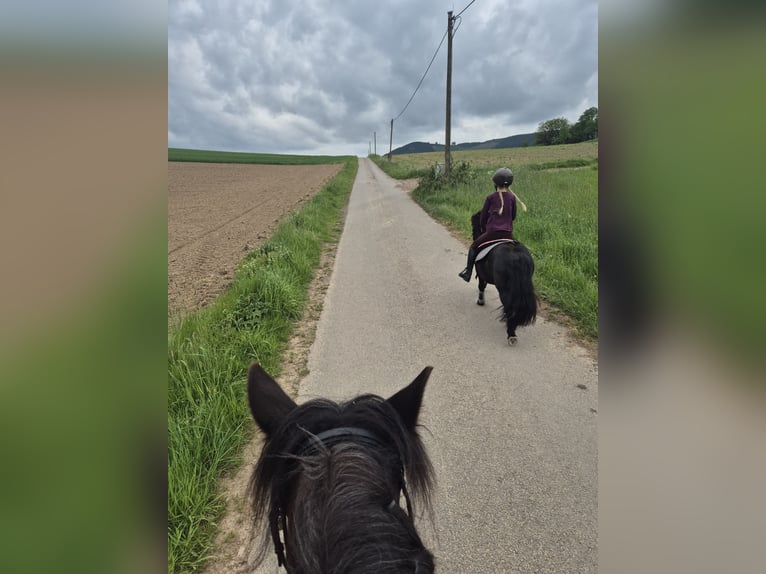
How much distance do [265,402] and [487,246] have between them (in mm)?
3762

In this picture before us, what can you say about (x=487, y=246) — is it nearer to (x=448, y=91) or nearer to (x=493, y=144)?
(x=448, y=91)

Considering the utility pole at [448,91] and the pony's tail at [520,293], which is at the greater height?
the utility pole at [448,91]

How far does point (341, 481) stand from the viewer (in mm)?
1221

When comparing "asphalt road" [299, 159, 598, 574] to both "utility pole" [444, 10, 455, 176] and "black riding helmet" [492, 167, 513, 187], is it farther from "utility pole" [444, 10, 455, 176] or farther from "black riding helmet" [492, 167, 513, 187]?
"utility pole" [444, 10, 455, 176]

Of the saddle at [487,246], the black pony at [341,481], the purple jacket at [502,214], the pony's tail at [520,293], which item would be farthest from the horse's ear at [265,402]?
the purple jacket at [502,214]

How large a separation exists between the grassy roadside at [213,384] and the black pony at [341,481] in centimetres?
97

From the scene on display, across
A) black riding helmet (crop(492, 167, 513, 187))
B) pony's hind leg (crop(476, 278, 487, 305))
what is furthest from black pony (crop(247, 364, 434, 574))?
pony's hind leg (crop(476, 278, 487, 305))

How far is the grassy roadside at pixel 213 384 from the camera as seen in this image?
2248 mm

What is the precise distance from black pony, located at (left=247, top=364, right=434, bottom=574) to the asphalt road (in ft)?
2.91

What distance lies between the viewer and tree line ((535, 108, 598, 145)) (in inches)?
27.0

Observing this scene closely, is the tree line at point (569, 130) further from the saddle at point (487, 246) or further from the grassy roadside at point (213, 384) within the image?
the grassy roadside at point (213, 384)
